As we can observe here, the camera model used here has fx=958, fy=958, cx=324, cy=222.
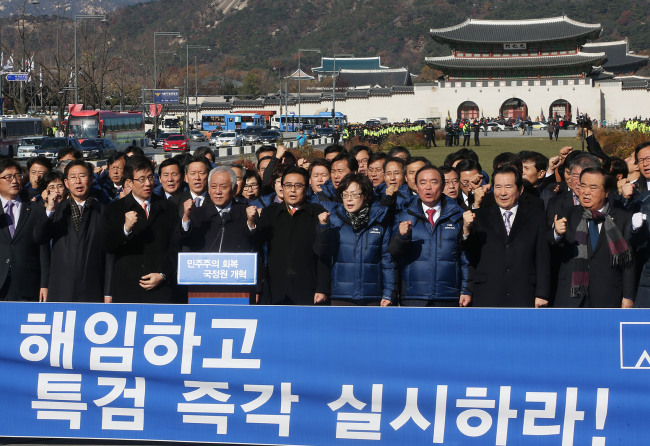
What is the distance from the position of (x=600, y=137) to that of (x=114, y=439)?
3844 cm

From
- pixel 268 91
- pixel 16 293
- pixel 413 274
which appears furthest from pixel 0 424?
pixel 268 91

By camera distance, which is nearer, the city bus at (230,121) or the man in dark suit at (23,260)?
the man in dark suit at (23,260)

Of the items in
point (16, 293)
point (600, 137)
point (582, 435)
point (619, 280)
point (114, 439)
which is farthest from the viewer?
point (600, 137)

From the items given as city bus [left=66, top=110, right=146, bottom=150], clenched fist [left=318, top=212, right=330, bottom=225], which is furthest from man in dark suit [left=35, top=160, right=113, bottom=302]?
city bus [left=66, top=110, right=146, bottom=150]

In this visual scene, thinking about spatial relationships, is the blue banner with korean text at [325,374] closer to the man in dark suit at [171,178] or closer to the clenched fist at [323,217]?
the clenched fist at [323,217]

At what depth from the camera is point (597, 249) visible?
21.5 ft

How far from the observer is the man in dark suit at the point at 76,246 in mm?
7000

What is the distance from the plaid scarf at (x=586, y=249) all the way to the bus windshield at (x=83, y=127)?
157 feet

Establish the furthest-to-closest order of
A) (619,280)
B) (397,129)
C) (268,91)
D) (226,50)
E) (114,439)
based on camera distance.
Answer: (226,50)
(268,91)
(397,129)
(619,280)
(114,439)

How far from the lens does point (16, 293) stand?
7.41m

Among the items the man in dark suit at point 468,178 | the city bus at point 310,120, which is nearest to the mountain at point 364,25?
the city bus at point 310,120

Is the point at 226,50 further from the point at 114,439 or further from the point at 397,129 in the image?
the point at 114,439

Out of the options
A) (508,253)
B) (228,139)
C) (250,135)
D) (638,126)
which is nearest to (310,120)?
(250,135)

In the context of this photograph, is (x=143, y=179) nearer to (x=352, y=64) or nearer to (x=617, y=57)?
(x=617, y=57)
